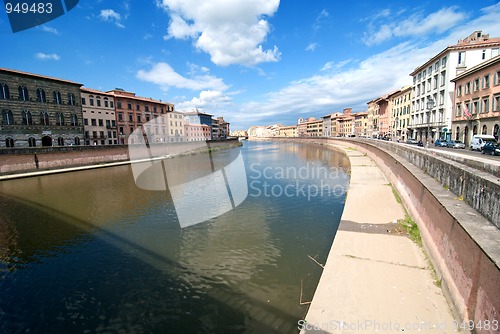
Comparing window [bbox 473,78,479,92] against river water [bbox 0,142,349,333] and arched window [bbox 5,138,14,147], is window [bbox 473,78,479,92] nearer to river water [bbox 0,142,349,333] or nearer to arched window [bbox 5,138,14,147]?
river water [bbox 0,142,349,333]

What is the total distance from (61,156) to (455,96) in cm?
5858

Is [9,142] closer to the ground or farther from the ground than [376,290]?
farther from the ground

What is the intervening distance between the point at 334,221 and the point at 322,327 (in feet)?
23.6

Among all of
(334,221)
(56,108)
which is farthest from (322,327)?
(56,108)

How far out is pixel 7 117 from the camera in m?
30.6

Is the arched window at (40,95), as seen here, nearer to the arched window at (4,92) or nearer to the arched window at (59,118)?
the arched window at (59,118)

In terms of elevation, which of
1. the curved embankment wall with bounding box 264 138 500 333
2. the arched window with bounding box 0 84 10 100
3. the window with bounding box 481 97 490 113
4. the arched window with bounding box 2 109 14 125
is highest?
the arched window with bounding box 0 84 10 100

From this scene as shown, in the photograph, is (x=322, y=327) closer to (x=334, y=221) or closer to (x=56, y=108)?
(x=334, y=221)

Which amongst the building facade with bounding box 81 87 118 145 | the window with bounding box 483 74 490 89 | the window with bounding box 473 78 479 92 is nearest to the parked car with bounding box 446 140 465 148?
the window with bounding box 483 74 490 89

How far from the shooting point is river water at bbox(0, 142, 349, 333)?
548 centimetres

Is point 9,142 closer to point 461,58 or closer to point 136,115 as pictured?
point 136,115

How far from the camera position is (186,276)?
7.06 meters

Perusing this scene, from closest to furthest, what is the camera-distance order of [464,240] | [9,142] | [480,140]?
[464,240] → [480,140] → [9,142]

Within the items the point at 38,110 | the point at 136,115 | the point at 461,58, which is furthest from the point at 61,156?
the point at 461,58
